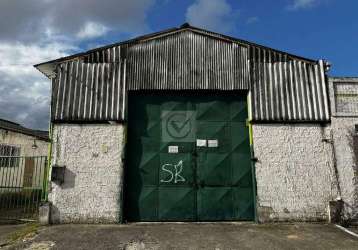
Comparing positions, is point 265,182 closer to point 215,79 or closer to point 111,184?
point 215,79

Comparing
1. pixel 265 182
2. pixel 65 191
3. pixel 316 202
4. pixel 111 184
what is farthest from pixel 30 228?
pixel 316 202

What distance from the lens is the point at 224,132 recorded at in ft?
31.6

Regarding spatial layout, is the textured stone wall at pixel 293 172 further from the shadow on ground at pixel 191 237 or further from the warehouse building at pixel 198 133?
the shadow on ground at pixel 191 237

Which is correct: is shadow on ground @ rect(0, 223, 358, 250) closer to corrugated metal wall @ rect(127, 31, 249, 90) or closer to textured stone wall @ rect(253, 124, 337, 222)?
textured stone wall @ rect(253, 124, 337, 222)

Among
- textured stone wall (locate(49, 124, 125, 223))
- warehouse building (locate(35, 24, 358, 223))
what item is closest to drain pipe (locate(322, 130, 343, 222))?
Answer: warehouse building (locate(35, 24, 358, 223))

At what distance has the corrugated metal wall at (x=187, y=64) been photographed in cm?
966

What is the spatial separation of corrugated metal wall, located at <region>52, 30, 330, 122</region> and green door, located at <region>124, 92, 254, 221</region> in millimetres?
449

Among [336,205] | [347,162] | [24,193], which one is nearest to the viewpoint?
[336,205]

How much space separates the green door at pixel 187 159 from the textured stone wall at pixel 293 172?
0.42 meters

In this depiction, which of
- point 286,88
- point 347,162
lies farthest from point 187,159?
point 347,162

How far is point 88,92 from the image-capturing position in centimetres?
950

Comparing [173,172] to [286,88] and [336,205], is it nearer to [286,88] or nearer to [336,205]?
[286,88]

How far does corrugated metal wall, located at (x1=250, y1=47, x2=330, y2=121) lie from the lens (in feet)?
30.9

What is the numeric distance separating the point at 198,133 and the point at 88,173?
329cm
